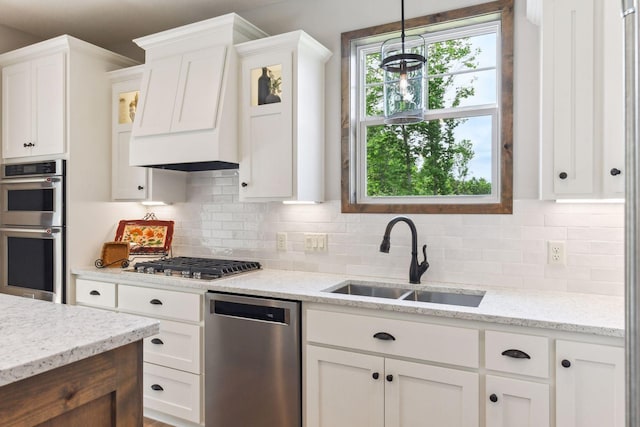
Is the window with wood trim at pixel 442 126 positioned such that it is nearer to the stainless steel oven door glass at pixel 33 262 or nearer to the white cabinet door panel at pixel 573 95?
the white cabinet door panel at pixel 573 95

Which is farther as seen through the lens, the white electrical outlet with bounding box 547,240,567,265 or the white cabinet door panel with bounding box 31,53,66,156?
the white cabinet door panel with bounding box 31,53,66,156

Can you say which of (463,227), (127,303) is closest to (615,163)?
(463,227)

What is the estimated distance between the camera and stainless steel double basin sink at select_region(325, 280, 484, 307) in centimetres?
235

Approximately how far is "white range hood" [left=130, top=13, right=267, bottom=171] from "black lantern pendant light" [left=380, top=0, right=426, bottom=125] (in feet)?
3.38

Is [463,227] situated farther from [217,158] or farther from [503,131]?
[217,158]

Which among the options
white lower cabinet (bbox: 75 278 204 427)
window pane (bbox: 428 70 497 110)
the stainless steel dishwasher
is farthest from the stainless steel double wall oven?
window pane (bbox: 428 70 497 110)

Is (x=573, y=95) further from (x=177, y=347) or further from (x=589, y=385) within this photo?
(x=177, y=347)

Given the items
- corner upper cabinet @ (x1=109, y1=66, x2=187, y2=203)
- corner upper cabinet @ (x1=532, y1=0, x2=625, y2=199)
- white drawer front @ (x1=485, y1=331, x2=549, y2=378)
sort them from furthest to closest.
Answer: corner upper cabinet @ (x1=109, y1=66, x2=187, y2=203) < corner upper cabinet @ (x1=532, y1=0, x2=625, y2=199) < white drawer front @ (x1=485, y1=331, x2=549, y2=378)

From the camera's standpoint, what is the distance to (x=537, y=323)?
1.72 m

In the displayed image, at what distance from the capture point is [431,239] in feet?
8.44

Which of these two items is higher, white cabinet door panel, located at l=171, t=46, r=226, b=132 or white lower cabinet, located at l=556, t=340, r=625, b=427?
white cabinet door panel, located at l=171, t=46, r=226, b=132

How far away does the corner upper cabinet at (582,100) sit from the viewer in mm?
1849

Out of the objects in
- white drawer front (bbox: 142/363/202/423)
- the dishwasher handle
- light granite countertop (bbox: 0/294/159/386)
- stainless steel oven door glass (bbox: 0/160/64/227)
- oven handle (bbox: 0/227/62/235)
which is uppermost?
stainless steel oven door glass (bbox: 0/160/64/227)

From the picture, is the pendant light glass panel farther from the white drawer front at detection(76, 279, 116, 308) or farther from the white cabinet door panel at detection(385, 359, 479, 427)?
the white drawer front at detection(76, 279, 116, 308)
